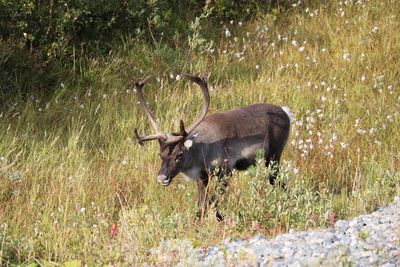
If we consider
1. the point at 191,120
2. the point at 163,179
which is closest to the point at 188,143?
the point at 163,179

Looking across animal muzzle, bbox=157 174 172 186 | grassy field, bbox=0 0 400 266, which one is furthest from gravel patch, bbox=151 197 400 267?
animal muzzle, bbox=157 174 172 186

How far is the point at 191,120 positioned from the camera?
10.6 m

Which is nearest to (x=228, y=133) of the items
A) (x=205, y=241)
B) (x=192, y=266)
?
(x=205, y=241)

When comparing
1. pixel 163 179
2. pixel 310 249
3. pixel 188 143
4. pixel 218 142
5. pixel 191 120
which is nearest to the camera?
pixel 310 249

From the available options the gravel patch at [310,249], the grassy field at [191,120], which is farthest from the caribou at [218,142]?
the gravel patch at [310,249]

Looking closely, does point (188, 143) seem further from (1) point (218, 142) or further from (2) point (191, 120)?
(2) point (191, 120)

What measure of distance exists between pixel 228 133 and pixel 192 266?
337 centimetres

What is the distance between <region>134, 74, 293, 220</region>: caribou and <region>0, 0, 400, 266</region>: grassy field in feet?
0.91

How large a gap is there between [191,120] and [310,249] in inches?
203

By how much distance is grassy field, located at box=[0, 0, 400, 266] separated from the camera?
7.04 meters

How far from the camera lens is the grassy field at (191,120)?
23.1 ft

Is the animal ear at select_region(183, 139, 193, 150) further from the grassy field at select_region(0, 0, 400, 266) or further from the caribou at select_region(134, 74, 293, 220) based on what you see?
the grassy field at select_region(0, 0, 400, 266)

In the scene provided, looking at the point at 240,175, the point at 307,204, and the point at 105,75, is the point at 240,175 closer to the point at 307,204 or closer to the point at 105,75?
the point at 307,204

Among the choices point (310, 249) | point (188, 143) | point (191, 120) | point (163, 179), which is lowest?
point (191, 120)
